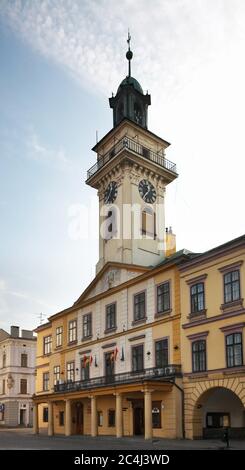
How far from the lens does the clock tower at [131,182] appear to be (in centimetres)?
4725

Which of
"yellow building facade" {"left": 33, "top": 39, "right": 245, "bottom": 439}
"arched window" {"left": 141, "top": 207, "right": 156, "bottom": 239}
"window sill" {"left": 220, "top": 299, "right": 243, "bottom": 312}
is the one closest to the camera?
"window sill" {"left": 220, "top": 299, "right": 243, "bottom": 312}

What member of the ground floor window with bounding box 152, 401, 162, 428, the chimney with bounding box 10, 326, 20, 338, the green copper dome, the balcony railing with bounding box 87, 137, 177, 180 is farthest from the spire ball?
the chimney with bounding box 10, 326, 20, 338

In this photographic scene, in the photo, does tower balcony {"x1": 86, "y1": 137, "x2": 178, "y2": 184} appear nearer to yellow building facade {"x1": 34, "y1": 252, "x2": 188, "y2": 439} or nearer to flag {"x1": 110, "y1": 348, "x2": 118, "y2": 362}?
yellow building facade {"x1": 34, "y1": 252, "x2": 188, "y2": 439}

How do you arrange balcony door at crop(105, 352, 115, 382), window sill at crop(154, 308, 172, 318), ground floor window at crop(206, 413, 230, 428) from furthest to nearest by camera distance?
balcony door at crop(105, 352, 115, 382), window sill at crop(154, 308, 172, 318), ground floor window at crop(206, 413, 230, 428)

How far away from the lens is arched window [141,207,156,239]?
157 ft

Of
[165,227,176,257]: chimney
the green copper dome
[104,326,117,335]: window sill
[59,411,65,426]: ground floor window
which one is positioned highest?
the green copper dome

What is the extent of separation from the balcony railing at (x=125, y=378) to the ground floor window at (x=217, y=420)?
316 centimetres

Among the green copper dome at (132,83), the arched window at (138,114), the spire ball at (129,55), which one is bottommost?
the arched window at (138,114)

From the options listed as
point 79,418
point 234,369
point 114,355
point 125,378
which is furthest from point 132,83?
point 234,369

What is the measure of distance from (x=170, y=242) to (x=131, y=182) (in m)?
7.69

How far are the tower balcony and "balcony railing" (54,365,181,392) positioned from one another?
1933 centimetres

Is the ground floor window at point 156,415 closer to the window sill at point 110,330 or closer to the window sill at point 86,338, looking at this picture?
the window sill at point 110,330

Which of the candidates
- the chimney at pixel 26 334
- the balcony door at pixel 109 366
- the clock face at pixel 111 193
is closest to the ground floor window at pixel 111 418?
the balcony door at pixel 109 366

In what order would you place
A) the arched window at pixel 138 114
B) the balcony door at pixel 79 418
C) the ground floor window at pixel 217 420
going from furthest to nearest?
the arched window at pixel 138 114 → the balcony door at pixel 79 418 → the ground floor window at pixel 217 420
